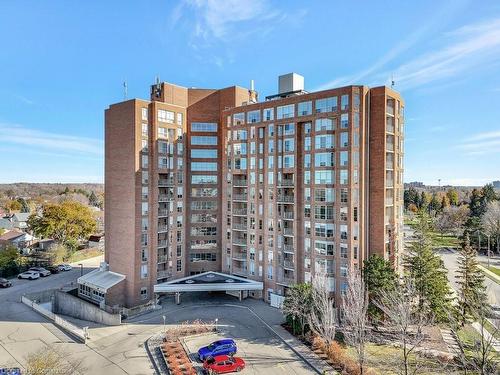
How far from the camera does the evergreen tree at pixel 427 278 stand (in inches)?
1508

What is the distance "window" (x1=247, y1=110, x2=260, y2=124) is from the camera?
162ft

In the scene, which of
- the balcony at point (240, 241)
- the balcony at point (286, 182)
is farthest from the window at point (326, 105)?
the balcony at point (240, 241)

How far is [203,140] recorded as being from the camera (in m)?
53.5

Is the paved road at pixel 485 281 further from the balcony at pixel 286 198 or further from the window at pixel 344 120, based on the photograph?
the window at pixel 344 120

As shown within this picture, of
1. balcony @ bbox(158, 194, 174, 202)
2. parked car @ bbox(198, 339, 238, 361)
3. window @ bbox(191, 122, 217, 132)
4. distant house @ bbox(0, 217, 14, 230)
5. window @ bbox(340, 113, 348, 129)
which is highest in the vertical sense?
window @ bbox(191, 122, 217, 132)

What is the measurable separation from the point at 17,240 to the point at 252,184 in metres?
66.8

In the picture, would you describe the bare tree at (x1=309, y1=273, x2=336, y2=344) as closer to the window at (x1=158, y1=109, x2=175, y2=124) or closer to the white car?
the window at (x1=158, y1=109, x2=175, y2=124)

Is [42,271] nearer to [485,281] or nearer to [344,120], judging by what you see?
[344,120]

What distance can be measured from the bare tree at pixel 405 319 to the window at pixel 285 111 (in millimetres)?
24084

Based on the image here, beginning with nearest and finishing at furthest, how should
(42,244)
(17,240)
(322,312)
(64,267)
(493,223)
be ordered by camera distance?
(322,312)
(64,267)
(42,244)
(17,240)
(493,223)

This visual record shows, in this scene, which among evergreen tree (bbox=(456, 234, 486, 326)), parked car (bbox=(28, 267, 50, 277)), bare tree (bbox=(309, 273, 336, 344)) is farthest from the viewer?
parked car (bbox=(28, 267, 50, 277))

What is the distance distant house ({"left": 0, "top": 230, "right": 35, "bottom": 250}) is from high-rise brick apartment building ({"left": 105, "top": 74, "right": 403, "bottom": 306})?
156 ft

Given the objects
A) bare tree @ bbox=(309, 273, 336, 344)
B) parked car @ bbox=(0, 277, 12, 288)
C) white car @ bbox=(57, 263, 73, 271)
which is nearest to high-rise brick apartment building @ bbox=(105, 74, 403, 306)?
bare tree @ bbox=(309, 273, 336, 344)

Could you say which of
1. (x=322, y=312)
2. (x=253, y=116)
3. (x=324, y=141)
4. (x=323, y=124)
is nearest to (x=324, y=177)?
(x=324, y=141)
